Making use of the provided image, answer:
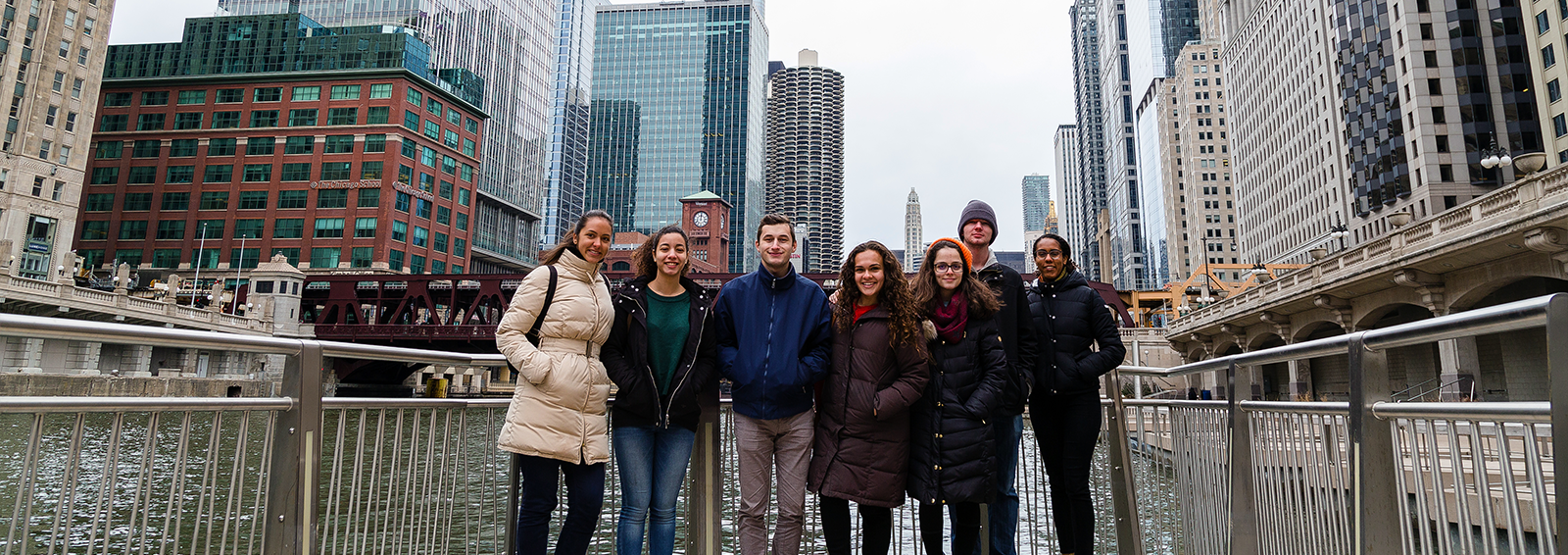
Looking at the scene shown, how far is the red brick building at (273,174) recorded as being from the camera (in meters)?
70.7

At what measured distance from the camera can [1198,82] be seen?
4756 inches

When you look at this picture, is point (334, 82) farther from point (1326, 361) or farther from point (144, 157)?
point (1326, 361)

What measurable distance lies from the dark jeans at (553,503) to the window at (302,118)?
82955mm

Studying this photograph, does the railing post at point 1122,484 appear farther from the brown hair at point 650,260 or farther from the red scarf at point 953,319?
the brown hair at point 650,260

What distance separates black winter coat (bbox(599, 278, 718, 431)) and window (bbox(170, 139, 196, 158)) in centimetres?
8914

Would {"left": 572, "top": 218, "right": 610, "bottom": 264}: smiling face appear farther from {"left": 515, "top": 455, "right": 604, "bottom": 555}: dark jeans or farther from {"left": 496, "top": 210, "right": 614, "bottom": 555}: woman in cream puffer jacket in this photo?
{"left": 515, "top": 455, "right": 604, "bottom": 555}: dark jeans

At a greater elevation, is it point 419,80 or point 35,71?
point 419,80

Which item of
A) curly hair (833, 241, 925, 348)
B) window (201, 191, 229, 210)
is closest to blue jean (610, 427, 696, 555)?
curly hair (833, 241, 925, 348)

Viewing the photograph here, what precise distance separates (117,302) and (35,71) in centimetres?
2237

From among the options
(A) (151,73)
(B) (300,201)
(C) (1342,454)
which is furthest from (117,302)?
(A) (151,73)

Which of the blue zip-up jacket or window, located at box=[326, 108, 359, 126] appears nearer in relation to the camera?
the blue zip-up jacket

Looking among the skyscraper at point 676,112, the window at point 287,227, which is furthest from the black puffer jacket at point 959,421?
the skyscraper at point 676,112

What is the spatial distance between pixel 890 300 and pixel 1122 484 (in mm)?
2265

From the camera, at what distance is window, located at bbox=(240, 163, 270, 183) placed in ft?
241
